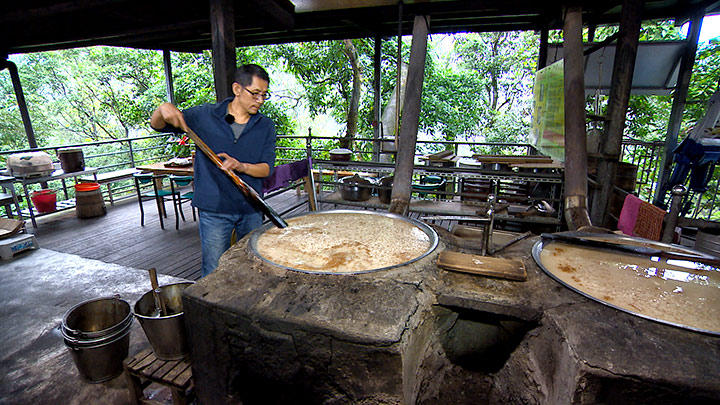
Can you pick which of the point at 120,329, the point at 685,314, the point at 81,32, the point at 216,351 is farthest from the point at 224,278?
→ the point at 81,32

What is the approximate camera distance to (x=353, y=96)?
35.9ft

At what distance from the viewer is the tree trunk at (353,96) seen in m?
10.2

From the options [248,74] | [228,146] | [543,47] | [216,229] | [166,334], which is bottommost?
[166,334]

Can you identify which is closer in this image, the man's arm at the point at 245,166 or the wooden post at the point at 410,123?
the man's arm at the point at 245,166

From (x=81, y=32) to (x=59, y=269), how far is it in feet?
15.6

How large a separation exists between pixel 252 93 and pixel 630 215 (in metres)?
3.54

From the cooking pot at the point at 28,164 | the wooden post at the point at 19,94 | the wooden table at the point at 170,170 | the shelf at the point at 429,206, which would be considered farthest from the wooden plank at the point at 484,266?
the wooden post at the point at 19,94

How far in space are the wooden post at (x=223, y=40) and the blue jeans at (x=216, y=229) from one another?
1911mm

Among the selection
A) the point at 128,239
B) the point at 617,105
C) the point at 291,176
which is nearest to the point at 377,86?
the point at 291,176

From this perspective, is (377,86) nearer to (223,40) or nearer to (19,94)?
(223,40)

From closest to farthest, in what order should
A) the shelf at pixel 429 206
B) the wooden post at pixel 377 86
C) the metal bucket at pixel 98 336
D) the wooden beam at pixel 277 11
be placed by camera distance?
1. the metal bucket at pixel 98 336
2. the wooden beam at pixel 277 11
3. the shelf at pixel 429 206
4. the wooden post at pixel 377 86

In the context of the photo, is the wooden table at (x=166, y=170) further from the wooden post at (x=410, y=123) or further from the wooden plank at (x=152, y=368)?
the wooden plank at (x=152, y=368)

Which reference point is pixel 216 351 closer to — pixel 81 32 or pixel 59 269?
pixel 59 269

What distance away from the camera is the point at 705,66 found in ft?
26.4
